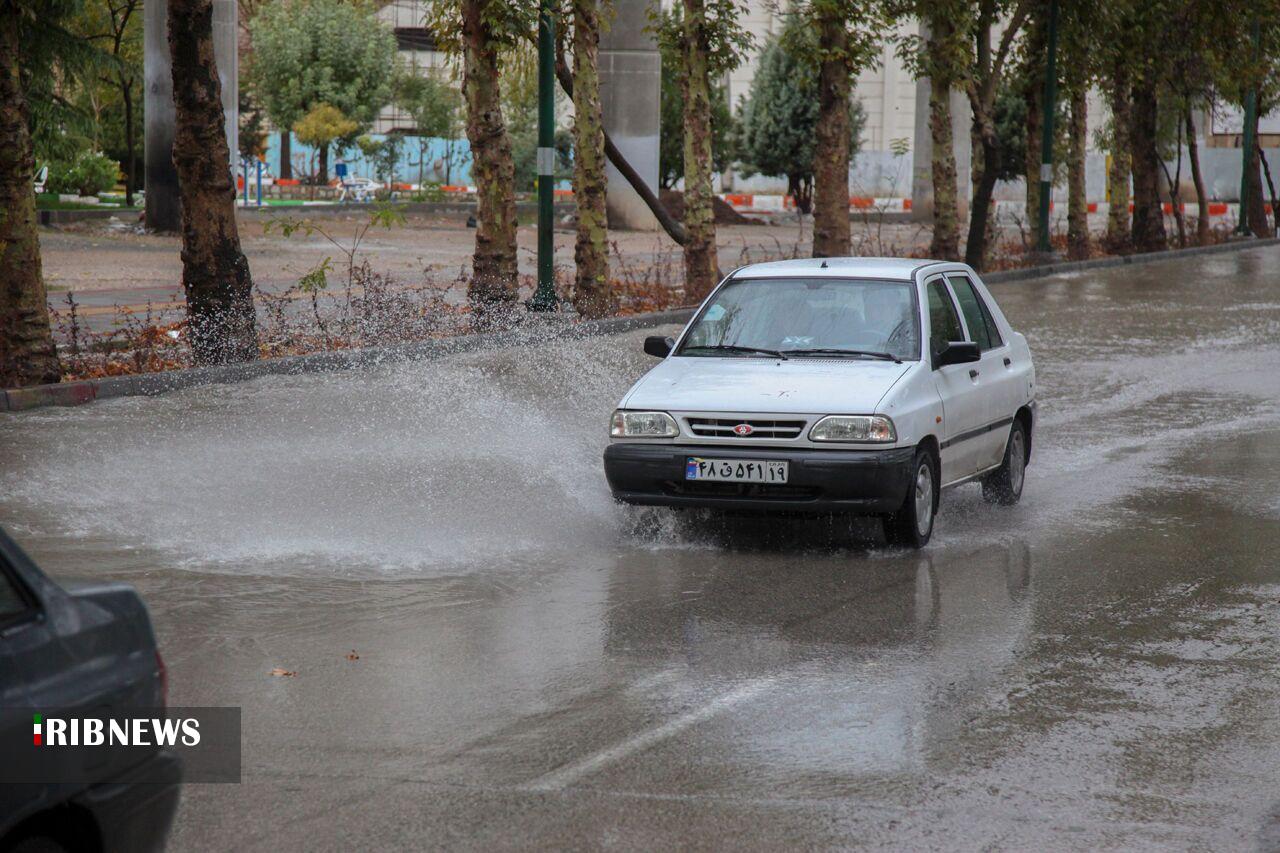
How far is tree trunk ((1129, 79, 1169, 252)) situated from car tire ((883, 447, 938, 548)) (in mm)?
31971

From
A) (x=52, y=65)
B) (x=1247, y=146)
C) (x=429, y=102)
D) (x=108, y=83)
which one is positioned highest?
(x=429, y=102)

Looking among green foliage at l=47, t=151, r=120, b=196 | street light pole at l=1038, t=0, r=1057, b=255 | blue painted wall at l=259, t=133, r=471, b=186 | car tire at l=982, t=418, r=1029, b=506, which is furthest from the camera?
blue painted wall at l=259, t=133, r=471, b=186

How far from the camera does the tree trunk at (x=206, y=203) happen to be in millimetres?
16844

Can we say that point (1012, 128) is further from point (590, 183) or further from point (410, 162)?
point (590, 183)

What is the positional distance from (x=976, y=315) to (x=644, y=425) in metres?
2.68

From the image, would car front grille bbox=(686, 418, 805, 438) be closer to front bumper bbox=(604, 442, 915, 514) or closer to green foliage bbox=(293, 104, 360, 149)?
front bumper bbox=(604, 442, 915, 514)

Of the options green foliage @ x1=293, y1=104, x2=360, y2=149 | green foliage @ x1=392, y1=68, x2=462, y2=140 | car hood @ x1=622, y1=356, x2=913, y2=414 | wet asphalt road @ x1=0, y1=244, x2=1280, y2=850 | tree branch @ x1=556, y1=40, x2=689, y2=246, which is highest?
green foliage @ x1=392, y1=68, x2=462, y2=140

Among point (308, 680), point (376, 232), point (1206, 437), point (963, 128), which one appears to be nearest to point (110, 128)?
point (376, 232)

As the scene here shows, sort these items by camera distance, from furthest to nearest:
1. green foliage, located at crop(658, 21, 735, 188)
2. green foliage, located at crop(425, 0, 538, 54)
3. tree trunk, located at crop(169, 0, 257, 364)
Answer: green foliage, located at crop(658, 21, 735, 188), green foliage, located at crop(425, 0, 538, 54), tree trunk, located at crop(169, 0, 257, 364)

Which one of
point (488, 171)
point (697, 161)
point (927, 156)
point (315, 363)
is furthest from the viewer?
point (927, 156)

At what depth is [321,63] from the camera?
69.6 meters

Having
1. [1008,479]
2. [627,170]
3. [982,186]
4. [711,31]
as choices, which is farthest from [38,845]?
[982,186]

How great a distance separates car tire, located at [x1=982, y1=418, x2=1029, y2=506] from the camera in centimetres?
1094

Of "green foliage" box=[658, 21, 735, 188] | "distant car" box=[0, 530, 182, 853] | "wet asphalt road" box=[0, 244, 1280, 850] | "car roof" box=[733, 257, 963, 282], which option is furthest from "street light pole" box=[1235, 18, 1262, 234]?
"distant car" box=[0, 530, 182, 853]
